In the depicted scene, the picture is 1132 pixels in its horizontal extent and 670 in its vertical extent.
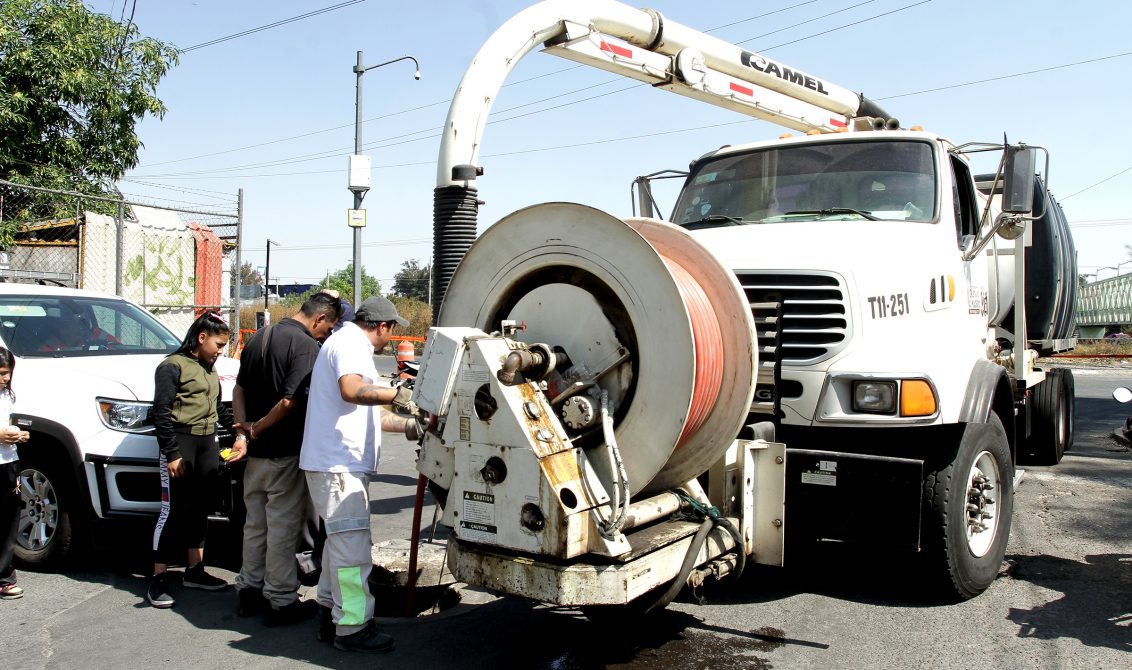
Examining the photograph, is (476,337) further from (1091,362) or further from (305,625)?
(1091,362)

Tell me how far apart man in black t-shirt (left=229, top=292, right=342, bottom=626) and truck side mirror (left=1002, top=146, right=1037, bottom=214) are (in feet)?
14.6

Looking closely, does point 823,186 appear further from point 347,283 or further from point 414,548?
point 347,283

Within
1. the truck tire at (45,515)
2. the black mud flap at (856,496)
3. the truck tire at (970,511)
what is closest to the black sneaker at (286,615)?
the truck tire at (45,515)

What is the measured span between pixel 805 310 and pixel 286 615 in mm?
3401

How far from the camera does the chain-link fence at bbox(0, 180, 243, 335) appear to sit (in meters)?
11.2

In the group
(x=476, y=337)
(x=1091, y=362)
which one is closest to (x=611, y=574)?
(x=476, y=337)

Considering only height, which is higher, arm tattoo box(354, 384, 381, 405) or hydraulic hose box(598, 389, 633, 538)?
arm tattoo box(354, 384, 381, 405)

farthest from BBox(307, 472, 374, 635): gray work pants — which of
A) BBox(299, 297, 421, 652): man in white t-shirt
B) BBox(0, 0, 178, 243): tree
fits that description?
BBox(0, 0, 178, 243): tree

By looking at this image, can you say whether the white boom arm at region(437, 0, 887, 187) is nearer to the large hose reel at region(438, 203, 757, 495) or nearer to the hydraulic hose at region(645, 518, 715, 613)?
the large hose reel at region(438, 203, 757, 495)

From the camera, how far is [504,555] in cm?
374

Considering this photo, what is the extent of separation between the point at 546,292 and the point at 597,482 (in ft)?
3.04

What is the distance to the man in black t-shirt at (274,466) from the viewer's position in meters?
5.14

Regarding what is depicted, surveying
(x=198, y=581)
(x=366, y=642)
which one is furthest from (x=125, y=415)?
(x=366, y=642)

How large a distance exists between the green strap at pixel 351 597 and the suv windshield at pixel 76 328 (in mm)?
3423
